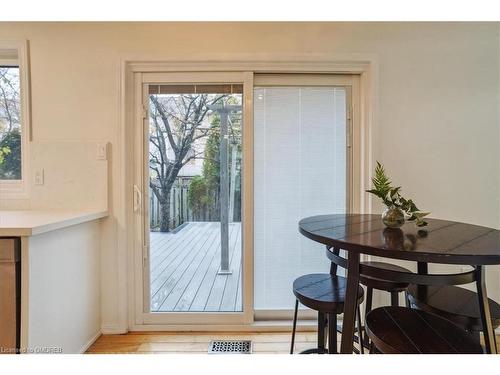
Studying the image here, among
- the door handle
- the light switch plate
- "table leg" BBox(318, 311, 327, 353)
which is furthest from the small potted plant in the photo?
the light switch plate

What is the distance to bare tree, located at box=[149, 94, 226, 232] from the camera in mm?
2201

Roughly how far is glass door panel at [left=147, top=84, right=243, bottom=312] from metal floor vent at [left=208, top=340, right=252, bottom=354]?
27 cm

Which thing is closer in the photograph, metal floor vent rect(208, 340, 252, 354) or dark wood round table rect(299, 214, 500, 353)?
dark wood round table rect(299, 214, 500, 353)

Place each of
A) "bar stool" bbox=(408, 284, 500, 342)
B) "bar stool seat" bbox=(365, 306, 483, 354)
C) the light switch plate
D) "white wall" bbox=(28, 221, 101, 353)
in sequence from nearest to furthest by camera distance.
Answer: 1. "bar stool seat" bbox=(365, 306, 483, 354)
2. "bar stool" bbox=(408, 284, 500, 342)
3. "white wall" bbox=(28, 221, 101, 353)
4. the light switch plate

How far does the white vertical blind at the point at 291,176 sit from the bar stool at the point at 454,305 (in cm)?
91

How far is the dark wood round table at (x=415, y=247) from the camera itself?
95 cm

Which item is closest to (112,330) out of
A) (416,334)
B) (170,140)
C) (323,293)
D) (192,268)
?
(192,268)

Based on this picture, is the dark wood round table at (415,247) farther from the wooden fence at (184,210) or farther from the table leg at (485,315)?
the wooden fence at (184,210)

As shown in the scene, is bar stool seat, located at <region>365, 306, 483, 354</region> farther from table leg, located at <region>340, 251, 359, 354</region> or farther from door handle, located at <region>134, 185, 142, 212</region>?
door handle, located at <region>134, 185, 142, 212</region>

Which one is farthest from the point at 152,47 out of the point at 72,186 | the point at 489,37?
the point at 489,37

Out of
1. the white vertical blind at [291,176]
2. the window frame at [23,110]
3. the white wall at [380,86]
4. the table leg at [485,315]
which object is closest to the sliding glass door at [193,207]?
the white vertical blind at [291,176]

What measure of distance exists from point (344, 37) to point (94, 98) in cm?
193

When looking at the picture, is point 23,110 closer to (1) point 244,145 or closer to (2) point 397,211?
(1) point 244,145

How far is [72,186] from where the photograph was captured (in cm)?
207
